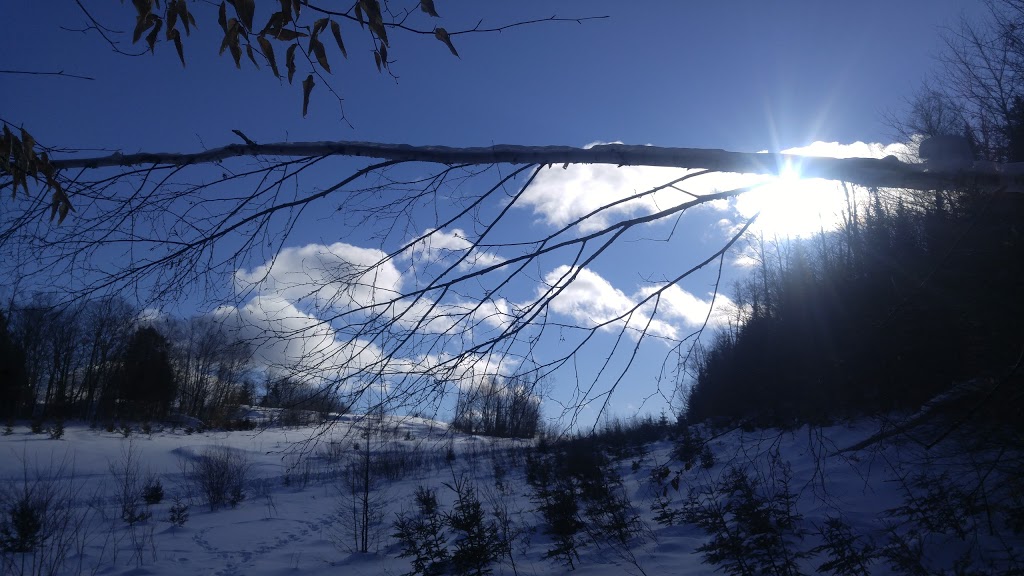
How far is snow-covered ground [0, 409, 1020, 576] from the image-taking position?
5230 millimetres

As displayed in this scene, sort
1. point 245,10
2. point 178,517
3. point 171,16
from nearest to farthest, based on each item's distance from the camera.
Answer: point 245,10 → point 171,16 → point 178,517

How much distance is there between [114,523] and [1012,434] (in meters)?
14.7

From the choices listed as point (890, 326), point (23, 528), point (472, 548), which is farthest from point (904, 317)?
point (23, 528)

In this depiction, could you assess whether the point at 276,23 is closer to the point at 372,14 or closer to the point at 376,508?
the point at 372,14

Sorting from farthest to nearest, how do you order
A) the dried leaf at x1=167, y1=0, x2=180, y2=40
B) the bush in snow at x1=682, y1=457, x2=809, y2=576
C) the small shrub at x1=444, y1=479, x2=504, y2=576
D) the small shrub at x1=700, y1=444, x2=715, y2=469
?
the small shrub at x1=444, y1=479, x2=504, y2=576 < the bush in snow at x1=682, y1=457, x2=809, y2=576 < the small shrub at x1=700, y1=444, x2=715, y2=469 < the dried leaf at x1=167, y1=0, x2=180, y2=40

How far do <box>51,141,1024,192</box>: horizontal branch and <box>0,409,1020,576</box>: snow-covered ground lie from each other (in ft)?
4.87

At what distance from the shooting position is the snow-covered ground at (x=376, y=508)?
17.2ft

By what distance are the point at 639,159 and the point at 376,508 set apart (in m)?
11.4

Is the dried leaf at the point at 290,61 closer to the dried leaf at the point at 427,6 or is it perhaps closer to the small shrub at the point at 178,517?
the dried leaf at the point at 427,6

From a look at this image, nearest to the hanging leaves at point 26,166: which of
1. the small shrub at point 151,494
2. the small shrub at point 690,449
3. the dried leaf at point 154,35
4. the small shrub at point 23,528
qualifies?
the dried leaf at point 154,35

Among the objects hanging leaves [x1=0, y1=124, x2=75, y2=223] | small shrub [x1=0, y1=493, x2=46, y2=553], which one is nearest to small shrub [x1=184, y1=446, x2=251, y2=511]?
small shrub [x1=0, y1=493, x2=46, y2=553]

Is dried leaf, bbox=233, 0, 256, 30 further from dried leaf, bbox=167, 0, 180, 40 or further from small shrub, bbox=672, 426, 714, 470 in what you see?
small shrub, bbox=672, 426, 714, 470

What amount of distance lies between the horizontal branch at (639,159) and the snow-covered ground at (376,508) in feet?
4.87

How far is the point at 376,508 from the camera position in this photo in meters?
12.4
